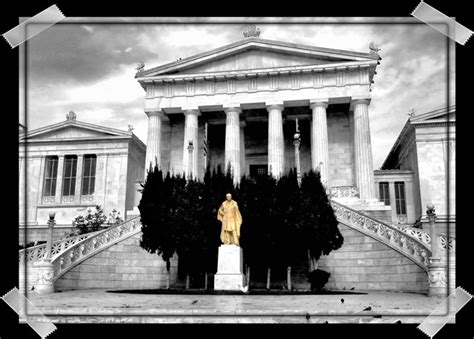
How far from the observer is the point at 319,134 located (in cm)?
3603

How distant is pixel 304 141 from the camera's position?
1635 inches

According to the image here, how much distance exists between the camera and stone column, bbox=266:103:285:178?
3616 centimetres

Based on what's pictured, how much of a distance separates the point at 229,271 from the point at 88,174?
30.3 metres

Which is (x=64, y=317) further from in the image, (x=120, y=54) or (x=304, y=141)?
(x=304, y=141)

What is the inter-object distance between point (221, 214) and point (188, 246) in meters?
2.83

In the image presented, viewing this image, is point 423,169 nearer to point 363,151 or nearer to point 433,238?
point 363,151

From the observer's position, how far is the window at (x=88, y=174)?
145 ft

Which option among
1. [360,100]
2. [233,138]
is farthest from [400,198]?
[233,138]

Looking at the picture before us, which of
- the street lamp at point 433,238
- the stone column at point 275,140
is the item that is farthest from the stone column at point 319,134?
the street lamp at point 433,238

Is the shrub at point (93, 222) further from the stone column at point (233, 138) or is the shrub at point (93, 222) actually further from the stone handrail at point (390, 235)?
the stone handrail at point (390, 235)

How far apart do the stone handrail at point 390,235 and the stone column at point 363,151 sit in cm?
950

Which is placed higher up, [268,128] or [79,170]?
[268,128]

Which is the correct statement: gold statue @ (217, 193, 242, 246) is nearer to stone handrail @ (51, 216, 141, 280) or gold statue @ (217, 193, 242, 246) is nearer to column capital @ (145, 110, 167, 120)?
stone handrail @ (51, 216, 141, 280)

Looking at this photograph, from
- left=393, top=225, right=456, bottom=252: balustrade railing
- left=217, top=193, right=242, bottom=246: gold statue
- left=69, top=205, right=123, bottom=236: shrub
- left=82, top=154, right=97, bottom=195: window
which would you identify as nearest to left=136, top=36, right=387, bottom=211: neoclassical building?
left=69, top=205, right=123, bottom=236: shrub
